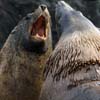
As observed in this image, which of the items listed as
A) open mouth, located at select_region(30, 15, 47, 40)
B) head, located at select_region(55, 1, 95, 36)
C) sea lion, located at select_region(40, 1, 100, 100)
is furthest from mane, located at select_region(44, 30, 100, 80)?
open mouth, located at select_region(30, 15, 47, 40)

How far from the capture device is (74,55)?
5.59 meters

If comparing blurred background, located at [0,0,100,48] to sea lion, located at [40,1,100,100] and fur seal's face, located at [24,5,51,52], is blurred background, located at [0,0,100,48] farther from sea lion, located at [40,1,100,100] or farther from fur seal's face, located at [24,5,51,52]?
sea lion, located at [40,1,100,100]

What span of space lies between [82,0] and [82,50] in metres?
7.67

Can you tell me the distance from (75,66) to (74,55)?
0.22 m

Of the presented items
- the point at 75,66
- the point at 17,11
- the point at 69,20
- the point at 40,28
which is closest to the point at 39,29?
the point at 40,28

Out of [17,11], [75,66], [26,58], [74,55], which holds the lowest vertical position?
[75,66]

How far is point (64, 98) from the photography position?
200 inches

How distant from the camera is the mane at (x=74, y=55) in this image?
5.41 meters

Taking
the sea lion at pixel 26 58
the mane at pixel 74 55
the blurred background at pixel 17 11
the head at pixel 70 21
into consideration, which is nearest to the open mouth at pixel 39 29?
the sea lion at pixel 26 58

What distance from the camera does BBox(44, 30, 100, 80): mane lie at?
541 centimetres

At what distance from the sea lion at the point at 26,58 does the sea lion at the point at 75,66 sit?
82 cm

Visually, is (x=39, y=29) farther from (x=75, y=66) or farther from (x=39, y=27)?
(x=75, y=66)

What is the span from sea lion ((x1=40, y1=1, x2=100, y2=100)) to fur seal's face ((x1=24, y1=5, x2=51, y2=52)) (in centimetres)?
73

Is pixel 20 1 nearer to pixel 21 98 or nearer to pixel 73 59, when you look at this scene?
pixel 21 98
